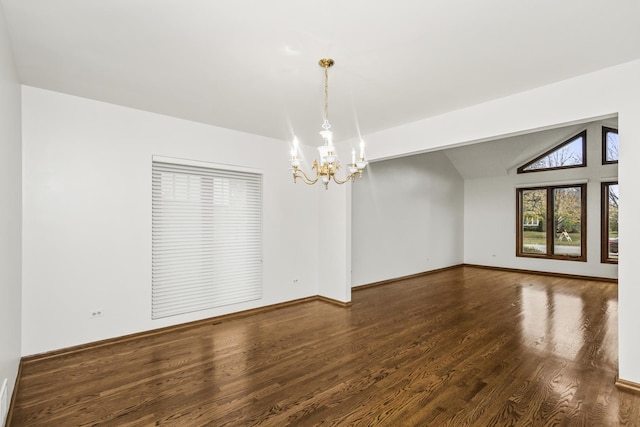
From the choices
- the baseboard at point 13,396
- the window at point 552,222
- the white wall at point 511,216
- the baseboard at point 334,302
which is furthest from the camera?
the window at point 552,222

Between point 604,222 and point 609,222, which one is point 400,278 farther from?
point 609,222

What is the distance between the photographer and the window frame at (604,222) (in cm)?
711

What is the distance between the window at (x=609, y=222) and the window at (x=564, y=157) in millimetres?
779

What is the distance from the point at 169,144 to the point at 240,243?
1.67 metres

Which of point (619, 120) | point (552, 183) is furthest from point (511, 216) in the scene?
point (619, 120)

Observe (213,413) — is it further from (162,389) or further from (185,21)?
(185,21)

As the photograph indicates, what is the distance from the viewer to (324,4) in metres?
1.93

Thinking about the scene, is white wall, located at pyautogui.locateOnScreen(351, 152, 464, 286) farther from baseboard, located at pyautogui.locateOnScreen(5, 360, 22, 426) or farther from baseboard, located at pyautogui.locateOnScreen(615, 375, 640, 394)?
baseboard, located at pyautogui.locateOnScreen(5, 360, 22, 426)

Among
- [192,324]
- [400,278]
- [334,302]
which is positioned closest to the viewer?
[192,324]

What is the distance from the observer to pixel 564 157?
7.82 m

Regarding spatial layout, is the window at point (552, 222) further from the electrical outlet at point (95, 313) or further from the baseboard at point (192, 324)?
the electrical outlet at point (95, 313)

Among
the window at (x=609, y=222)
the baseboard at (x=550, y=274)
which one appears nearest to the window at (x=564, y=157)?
the window at (x=609, y=222)

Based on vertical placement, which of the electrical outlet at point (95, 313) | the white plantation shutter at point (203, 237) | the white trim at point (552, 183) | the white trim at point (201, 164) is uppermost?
the white trim at point (552, 183)

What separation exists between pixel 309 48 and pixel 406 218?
5.68 meters
